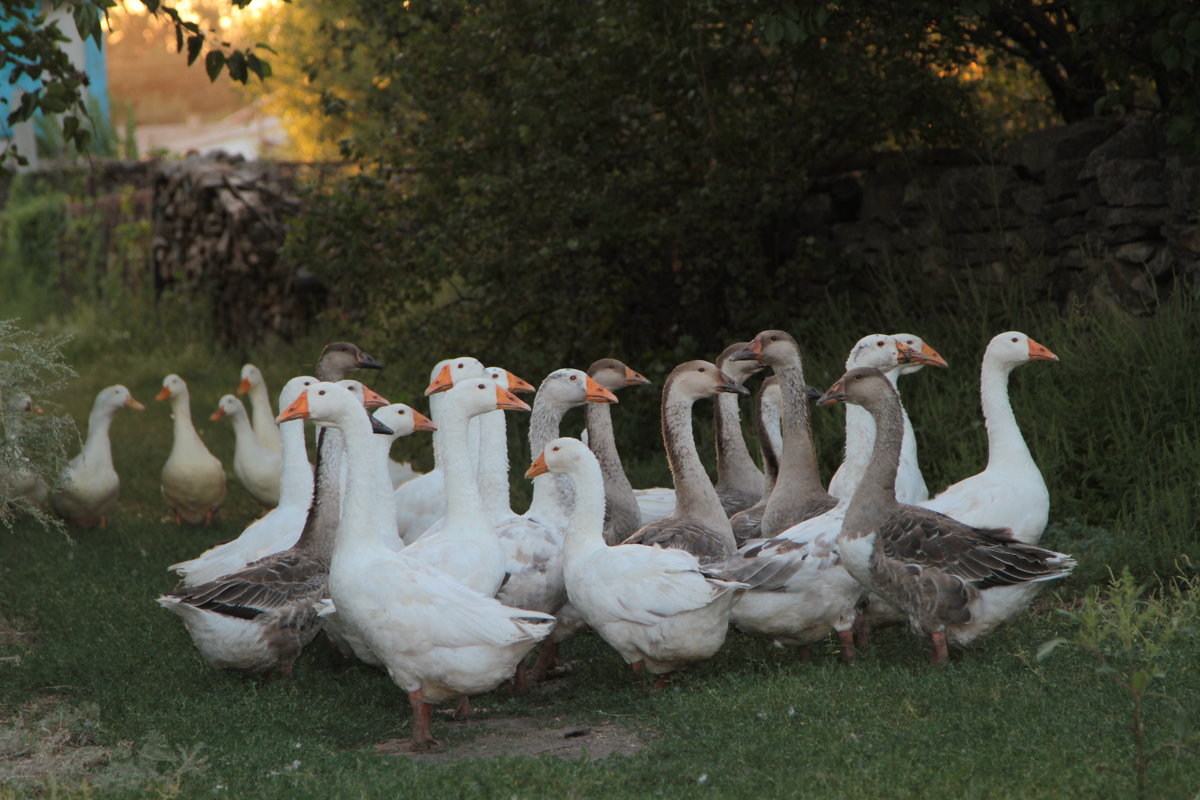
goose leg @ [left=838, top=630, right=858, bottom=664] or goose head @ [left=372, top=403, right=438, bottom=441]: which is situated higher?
goose head @ [left=372, top=403, right=438, bottom=441]

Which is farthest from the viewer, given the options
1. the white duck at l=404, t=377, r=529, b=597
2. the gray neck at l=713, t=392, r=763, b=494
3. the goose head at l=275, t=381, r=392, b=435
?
the gray neck at l=713, t=392, r=763, b=494

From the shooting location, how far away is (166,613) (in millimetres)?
7363

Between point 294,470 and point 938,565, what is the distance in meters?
3.82

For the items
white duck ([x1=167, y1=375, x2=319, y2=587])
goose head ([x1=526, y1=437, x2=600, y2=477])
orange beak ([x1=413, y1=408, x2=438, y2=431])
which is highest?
orange beak ([x1=413, y1=408, x2=438, y2=431])

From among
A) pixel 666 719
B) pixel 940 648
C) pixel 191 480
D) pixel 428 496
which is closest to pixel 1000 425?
pixel 940 648

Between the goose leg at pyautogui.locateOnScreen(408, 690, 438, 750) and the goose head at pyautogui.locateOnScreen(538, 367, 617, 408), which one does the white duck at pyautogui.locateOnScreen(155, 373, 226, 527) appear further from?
the goose leg at pyautogui.locateOnScreen(408, 690, 438, 750)

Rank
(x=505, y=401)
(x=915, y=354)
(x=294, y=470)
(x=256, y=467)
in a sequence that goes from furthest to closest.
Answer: (x=256, y=467), (x=294, y=470), (x=915, y=354), (x=505, y=401)

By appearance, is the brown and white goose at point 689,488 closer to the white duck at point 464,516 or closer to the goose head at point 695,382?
the goose head at point 695,382

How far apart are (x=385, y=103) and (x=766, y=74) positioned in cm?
341

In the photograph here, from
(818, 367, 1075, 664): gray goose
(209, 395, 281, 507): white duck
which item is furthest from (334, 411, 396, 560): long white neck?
(209, 395, 281, 507): white duck

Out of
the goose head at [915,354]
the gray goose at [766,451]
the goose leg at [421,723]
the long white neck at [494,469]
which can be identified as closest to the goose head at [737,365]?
the gray goose at [766,451]

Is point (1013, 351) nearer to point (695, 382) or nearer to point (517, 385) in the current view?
point (695, 382)

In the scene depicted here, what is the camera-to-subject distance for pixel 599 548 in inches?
229

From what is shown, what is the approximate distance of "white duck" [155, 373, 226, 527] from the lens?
977 centimetres
